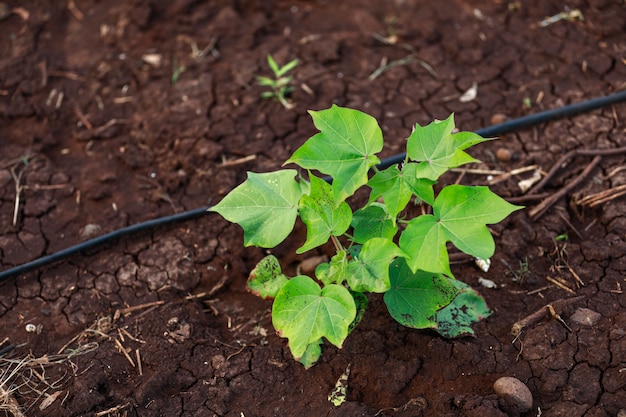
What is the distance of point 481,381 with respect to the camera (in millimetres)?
2521

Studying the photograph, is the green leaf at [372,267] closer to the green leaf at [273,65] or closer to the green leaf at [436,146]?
the green leaf at [436,146]

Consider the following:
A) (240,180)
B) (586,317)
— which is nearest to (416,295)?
(586,317)

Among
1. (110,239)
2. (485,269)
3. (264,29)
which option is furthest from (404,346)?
(264,29)

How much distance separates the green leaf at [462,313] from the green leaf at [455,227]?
520 millimetres

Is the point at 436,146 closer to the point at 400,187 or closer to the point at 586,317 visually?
the point at 400,187

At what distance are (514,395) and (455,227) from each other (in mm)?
666

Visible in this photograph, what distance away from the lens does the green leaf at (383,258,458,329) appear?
249 cm

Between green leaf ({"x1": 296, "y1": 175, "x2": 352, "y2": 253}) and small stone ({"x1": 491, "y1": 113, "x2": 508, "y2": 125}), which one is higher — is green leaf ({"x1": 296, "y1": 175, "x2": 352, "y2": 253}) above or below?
above

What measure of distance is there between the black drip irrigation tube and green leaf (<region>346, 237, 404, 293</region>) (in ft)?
3.31

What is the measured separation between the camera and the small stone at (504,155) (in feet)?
11.0

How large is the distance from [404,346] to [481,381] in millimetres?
318

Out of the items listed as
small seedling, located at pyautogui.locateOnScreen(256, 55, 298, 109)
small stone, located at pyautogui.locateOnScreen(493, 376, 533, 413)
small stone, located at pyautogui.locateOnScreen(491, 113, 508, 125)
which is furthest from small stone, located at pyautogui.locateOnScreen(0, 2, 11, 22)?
small stone, located at pyautogui.locateOnScreen(493, 376, 533, 413)

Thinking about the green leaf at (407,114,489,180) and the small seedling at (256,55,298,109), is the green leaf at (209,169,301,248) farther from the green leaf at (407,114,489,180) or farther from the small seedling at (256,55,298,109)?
the small seedling at (256,55,298,109)

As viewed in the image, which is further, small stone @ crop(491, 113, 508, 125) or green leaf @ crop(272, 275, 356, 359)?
small stone @ crop(491, 113, 508, 125)
